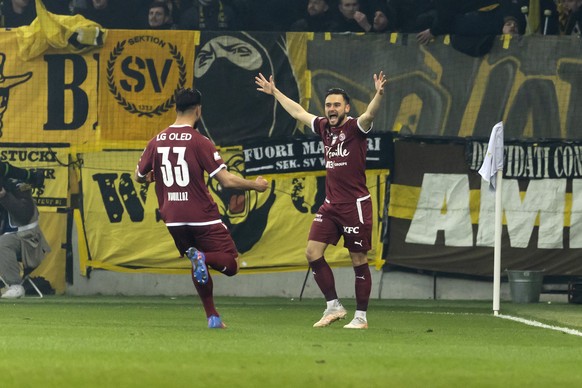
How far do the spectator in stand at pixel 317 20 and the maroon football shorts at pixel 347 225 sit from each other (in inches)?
311

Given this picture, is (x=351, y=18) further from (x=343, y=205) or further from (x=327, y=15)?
(x=343, y=205)

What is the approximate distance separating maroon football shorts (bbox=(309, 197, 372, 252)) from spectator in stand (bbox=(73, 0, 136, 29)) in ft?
28.8

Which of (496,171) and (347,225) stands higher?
(496,171)

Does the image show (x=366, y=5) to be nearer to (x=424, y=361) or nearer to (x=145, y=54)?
(x=145, y=54)

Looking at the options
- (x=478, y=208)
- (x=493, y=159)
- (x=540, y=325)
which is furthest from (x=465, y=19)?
(x=540, y=325)

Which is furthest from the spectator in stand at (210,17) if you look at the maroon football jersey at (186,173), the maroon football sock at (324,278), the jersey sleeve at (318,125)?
the maroon football jersey at (186,173)

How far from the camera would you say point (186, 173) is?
12.3 metres

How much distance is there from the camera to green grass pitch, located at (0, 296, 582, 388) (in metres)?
7.98

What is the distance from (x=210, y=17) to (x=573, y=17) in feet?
17.7

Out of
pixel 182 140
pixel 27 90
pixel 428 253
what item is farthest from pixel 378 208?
pixel 182 140

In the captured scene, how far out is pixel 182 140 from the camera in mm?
12336

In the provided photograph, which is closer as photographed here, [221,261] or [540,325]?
[221,261]

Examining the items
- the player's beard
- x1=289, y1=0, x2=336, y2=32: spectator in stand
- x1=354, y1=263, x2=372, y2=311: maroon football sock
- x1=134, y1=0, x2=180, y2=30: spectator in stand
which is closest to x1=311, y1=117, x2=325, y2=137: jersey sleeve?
the player's beard

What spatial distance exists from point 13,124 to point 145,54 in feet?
7.40
